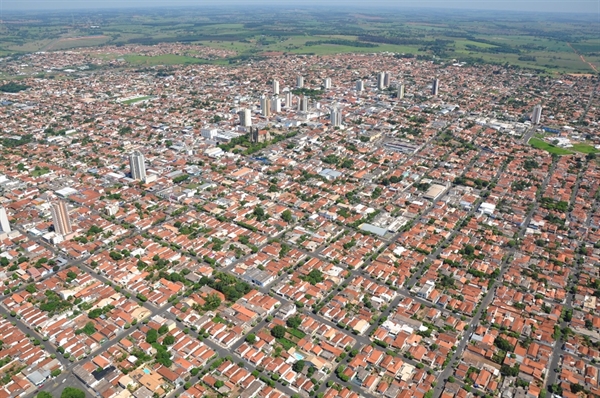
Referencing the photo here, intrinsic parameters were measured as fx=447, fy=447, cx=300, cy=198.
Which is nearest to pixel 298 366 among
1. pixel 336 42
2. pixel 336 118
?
pixel 336 118

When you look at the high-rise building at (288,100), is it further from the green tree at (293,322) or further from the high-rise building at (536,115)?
the green tree at (293,322)

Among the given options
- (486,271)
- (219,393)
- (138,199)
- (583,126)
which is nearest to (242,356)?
(219,393)

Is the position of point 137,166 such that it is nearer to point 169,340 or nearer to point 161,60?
point 169,340

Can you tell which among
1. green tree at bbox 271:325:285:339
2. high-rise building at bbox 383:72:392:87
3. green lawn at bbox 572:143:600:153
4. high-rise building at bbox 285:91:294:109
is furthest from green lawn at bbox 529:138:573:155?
green tree at bbox 271:325:285:339

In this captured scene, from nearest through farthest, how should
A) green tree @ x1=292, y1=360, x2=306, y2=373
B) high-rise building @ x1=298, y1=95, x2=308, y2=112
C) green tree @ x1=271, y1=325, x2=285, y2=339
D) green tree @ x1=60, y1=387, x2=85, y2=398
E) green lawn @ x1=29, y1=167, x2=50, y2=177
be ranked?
1. green tree @ x1=60, y1=387, x2=85, y2=398
2. green tree @ x1=292, y1=360, x2=306, y2=373
3. green tree @ x1=271, y1=325, x2=285, y2=339
4. green lawn @ x1=29, y1=167, x2=50, y2=177
5. high-rise building @ x1=298, y1=95, x2=308, y2=112

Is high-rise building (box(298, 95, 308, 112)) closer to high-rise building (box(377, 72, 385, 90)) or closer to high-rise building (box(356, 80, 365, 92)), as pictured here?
high-rise building (box(356, 80, 365, 92))

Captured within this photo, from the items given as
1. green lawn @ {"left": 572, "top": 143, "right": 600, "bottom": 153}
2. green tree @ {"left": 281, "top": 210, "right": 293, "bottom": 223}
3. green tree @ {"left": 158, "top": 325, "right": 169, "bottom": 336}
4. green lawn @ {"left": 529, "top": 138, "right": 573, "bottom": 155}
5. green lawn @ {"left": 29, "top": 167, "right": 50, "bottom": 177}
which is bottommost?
green lawn @ {"left": 572, "top": 143, "right": 600, "bottom": 153}
